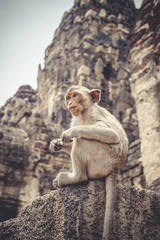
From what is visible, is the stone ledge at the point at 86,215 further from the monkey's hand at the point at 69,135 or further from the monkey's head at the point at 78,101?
the monkey's head at the point at 78,101

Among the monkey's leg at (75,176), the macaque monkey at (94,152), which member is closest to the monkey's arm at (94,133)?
the macaque monkey at (94,152)

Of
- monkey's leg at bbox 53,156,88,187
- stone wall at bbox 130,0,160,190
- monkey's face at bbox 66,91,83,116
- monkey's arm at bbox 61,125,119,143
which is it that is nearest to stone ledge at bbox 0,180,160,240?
monkey's leg at bbox 53,156,88,187

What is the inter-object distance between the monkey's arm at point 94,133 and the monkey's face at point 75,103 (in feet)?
0.98

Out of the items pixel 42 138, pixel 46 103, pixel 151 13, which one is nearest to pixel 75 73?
pixel 46 103

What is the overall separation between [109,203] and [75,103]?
1006mm

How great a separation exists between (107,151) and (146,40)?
12.7 feet

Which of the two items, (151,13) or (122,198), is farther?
(151,13)

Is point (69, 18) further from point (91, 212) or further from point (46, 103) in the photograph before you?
point (91, 212)

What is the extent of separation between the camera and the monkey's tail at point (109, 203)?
2244 millimetres

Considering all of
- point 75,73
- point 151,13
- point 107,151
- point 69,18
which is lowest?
point 107,151

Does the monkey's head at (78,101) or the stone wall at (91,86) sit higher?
the stone wall at (91,86)

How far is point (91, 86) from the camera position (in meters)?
11.8

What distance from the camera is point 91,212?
7.80ft

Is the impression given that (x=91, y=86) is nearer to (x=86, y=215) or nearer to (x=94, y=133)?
(x=94, y=133)
